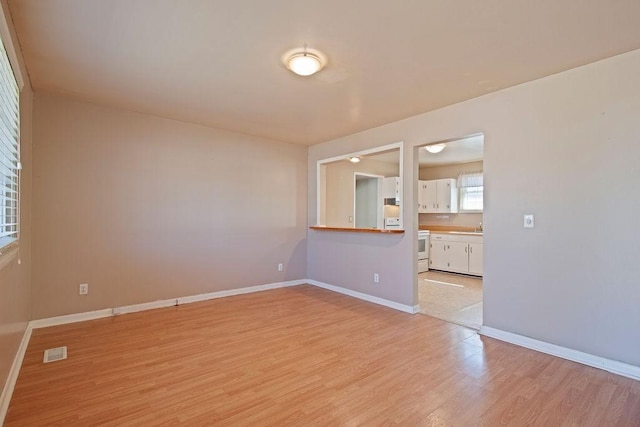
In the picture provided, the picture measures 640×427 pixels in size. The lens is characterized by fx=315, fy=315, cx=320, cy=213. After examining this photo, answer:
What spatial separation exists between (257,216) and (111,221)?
1888mm

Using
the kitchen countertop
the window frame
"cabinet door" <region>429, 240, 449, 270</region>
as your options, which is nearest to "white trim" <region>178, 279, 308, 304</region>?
the window frame

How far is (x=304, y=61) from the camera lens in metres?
2.39

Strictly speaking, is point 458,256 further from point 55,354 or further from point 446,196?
point 55,354

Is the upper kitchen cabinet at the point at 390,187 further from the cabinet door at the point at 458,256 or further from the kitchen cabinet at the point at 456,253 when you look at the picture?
the cabinet door at the point at 458,256

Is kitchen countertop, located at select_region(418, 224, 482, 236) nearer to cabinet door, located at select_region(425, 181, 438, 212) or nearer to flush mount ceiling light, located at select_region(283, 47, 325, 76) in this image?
cabinet door, located at select_region(425, 181, 438, 212)

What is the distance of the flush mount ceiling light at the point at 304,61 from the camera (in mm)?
2357

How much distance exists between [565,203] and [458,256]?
12.1 ft

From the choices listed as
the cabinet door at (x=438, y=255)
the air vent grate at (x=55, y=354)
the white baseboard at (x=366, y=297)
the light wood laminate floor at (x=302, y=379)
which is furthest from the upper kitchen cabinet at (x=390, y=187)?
the air vent grate at (x=55, y=354)

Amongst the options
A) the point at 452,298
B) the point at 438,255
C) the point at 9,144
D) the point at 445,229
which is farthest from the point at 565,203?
the point at 445,229

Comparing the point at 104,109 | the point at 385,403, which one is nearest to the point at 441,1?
Result: the point at 385,403

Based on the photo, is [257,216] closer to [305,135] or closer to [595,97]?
[305,135]

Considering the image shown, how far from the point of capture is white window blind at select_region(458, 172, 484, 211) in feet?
21.6

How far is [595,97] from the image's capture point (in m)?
2.47

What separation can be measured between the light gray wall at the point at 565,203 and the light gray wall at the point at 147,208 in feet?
9.41
